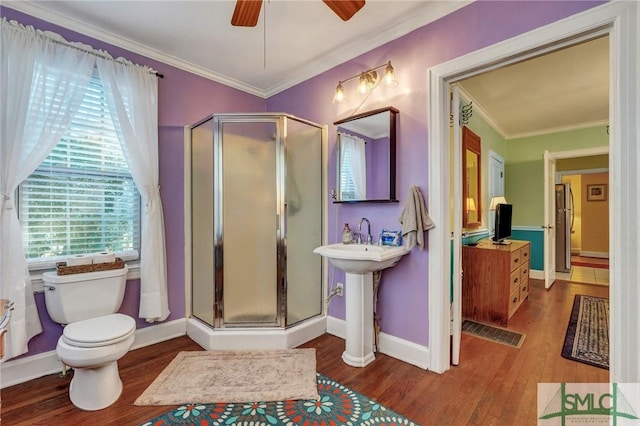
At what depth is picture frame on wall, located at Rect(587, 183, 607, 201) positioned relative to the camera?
730 cm

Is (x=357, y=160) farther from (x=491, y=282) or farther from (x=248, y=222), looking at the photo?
(x=491, y=282)

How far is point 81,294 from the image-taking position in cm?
202

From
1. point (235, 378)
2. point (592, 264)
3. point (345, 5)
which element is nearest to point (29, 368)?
point (235, 378)

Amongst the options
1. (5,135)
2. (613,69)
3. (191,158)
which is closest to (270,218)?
(191,158)

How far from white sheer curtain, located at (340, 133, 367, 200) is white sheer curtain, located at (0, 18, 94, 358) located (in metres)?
2.11

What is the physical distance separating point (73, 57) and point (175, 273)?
1.87 metres

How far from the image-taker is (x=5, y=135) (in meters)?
1.83

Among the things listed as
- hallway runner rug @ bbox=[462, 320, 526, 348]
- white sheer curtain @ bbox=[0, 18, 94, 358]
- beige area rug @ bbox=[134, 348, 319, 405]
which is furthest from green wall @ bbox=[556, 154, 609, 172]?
white sheer curtain @ bbox=[0, 18, 94, 358]

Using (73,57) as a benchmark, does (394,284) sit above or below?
below

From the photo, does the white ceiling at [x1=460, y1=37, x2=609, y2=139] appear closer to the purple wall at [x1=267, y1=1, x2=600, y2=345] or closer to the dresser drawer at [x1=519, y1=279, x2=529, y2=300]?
the purple wall at [x1=267, y1=1, x2=600, y2=345]

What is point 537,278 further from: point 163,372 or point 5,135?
point 5,135

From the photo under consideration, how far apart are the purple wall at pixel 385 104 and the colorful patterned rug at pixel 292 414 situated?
2.31 ft

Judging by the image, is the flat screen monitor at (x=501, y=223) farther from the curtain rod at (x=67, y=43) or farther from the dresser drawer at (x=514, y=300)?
the curtain rod at (x=67, y=43)

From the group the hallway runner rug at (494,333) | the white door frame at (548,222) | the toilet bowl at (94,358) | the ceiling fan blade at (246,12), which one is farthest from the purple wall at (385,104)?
the white door frame at (548,222)
